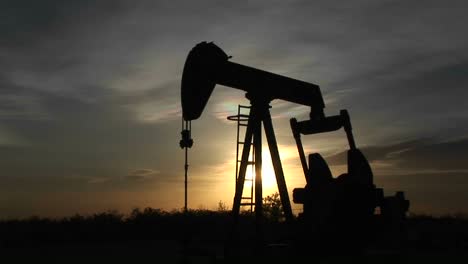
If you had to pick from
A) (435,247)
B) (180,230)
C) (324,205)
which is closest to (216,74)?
(324,205)

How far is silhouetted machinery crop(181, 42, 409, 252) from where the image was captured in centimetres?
812

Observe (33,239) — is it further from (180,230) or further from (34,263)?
(34,263)

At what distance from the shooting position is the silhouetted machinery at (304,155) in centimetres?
812

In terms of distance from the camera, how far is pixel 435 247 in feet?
44.8

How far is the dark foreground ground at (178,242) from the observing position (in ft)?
28.2

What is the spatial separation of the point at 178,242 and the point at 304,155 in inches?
253

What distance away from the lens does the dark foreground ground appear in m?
8.59

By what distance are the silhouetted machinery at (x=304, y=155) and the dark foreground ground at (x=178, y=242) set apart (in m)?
0.50

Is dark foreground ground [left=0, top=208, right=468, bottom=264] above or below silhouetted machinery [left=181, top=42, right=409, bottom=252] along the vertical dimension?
below

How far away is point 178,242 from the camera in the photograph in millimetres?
14945

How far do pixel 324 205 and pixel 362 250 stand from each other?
1.12m

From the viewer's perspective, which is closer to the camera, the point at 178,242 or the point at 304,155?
the point at 304,155

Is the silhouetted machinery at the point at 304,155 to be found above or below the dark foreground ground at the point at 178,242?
above

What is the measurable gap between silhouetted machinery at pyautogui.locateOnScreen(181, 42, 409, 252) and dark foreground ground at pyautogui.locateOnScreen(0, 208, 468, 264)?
19.8 inches
